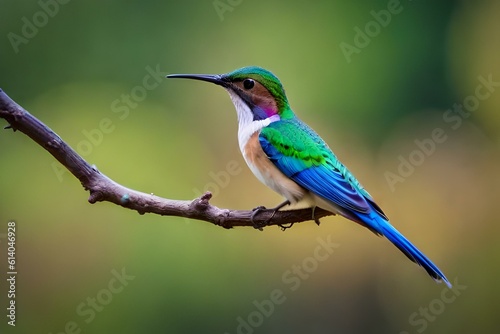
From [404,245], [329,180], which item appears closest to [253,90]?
[329,180]

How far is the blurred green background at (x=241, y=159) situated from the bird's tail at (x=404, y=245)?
277 centimetres

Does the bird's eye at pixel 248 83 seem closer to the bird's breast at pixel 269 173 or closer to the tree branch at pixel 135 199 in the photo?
the bird's breast at pixel 269 173

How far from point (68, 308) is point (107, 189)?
10.3 ft

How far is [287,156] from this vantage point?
324 centimetres

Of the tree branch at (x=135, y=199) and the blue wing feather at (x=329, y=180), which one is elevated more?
the blue wing feather at (x=329, y=180)

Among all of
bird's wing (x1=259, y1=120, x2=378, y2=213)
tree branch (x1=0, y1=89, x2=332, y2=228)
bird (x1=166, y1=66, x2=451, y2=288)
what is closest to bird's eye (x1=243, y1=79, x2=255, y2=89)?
bird (x1=166, y1=66, x2=451, y2=288)

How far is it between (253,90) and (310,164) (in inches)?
18.7

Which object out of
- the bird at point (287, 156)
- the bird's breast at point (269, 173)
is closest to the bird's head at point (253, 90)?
the bird at point (287, 156)

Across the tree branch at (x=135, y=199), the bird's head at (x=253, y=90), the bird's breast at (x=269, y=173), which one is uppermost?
the bird's head at (x=253, y=90)

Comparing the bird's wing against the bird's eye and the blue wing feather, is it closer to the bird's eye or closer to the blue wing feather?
the blue wing feather

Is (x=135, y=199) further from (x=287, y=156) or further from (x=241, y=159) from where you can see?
(x=241, y=159)

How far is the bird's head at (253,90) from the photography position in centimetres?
333

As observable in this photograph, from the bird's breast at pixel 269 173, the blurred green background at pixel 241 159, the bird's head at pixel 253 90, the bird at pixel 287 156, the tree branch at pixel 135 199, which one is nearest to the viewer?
the tree branch at pixel 135 199

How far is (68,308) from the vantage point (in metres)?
5.59
